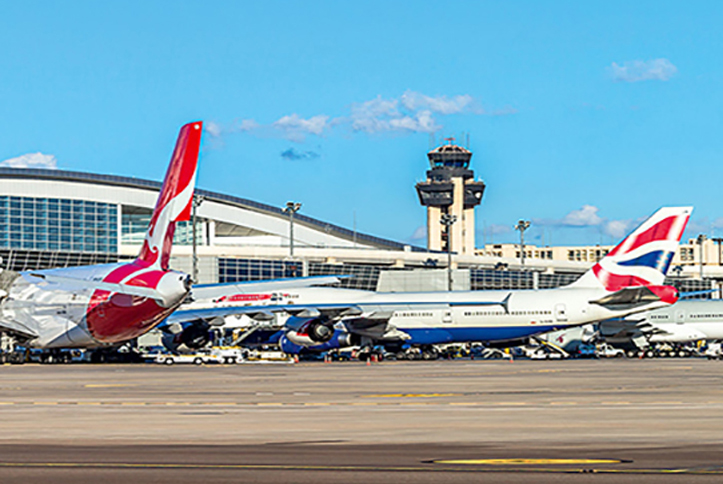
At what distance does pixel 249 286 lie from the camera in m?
61.4

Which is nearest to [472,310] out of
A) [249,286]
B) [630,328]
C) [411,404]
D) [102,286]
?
[630,328]

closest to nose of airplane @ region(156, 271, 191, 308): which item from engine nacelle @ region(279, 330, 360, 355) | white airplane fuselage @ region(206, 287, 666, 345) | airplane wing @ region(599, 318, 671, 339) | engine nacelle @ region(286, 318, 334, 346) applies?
engine nacelle @ region(286, 318, 334, 346)

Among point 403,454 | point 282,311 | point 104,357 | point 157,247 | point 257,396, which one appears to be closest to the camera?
point 403,454

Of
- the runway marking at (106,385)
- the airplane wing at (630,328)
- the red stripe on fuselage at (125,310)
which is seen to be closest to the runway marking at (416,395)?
the runway marking at (106,385)

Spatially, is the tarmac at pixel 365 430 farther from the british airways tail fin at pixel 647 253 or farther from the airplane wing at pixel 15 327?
the british airways tail fin at pixel 647 253

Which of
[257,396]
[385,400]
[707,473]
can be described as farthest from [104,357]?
[707,473]

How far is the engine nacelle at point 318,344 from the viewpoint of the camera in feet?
208

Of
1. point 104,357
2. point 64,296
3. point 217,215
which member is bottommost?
point 104,357

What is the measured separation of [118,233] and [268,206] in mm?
26760

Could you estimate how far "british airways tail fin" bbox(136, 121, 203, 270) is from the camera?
44375 mm

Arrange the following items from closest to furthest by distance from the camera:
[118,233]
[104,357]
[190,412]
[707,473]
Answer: [707,473], [190,412], [104,357], [118,233]

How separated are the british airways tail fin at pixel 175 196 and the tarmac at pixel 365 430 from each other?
30.4 feet

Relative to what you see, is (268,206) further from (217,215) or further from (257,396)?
(257,396)

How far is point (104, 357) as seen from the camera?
59.7 meters
